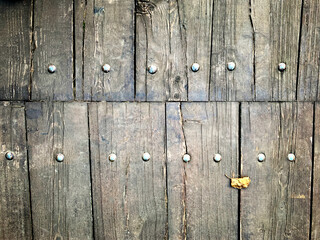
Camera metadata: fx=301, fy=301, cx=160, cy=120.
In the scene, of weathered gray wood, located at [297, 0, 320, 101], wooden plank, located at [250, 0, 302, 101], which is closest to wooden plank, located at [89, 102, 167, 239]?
wooden plank, located at [250, 0, 302, 101]

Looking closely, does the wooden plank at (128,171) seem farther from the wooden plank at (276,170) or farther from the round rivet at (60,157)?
the wooden plank at (276,170)

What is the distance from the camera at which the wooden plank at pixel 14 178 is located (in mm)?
1072

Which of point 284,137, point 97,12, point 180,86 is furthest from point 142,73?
point 284,137

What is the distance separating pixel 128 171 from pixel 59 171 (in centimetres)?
25

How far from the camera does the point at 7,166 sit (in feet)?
3.57

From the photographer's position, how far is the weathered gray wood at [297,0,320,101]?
1.02 meters

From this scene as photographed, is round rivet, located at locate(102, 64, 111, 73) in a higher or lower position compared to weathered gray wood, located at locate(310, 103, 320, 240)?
A: higher

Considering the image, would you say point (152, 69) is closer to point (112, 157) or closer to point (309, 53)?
point (112, 157)

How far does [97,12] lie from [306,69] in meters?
0.75

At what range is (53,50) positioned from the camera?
1.05m

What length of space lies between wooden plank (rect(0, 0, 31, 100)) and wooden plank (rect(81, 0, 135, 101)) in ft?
0.67

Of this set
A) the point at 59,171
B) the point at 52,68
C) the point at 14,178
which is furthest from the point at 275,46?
the point at 14,178

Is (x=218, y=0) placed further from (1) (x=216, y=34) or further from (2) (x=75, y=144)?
(2) (x=75, y=144)

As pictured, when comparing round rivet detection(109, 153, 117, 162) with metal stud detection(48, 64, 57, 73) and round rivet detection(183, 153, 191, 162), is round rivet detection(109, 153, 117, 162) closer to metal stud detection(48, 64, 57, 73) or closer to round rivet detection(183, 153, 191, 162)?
round rivet detection(183, 153, 191, 162)
